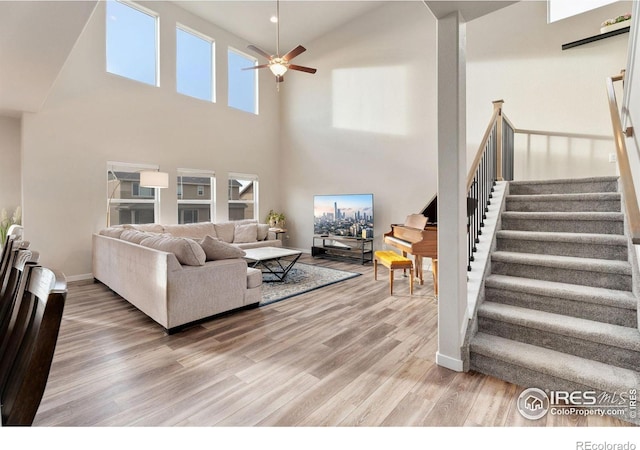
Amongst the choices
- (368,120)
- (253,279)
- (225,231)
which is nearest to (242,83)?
(368,120)

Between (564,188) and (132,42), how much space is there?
7.28 metres

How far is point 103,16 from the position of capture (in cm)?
515

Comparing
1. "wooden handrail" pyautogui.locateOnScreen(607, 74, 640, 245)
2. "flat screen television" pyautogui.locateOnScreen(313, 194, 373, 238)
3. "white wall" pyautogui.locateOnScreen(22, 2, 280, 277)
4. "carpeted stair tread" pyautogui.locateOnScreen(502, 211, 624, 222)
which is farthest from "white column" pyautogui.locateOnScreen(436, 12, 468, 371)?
"white wall" pyautogui.locateOnScreen(22, 2, 280, 277)

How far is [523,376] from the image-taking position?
1.99m

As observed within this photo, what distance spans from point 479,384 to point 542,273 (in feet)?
3.81

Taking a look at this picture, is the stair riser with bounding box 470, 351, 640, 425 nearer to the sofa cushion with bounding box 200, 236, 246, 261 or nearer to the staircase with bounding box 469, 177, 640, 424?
the staircase with bounding box 469, 177, 640, 424

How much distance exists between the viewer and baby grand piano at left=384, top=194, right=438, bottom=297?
380 centimetres

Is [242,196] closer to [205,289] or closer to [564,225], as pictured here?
[205,289]

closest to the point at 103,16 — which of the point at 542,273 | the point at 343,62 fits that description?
the point at 343,62

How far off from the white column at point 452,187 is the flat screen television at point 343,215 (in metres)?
4.05
